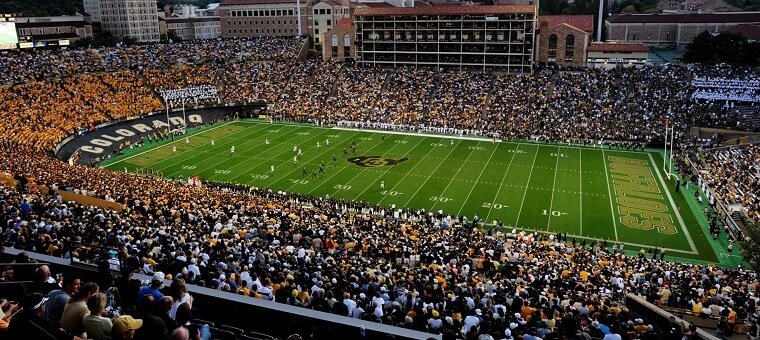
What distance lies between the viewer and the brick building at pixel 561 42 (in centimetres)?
6078

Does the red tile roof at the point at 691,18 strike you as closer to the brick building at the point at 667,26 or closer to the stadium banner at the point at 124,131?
the brick building at the point at 667,26

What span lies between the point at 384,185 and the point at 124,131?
84.2 ft

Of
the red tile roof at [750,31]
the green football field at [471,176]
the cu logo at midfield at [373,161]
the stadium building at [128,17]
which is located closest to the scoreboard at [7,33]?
the green football field at [471,176]

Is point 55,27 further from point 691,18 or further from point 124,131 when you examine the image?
point 691,18

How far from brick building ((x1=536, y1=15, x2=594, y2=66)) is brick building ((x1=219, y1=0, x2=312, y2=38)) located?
47292 mm

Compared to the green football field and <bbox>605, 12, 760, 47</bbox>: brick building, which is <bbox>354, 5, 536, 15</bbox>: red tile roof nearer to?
the green football field

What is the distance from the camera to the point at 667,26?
9512 centimetres

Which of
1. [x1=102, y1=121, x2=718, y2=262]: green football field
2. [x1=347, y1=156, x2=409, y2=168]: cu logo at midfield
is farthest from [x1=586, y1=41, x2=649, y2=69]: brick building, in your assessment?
[x1=347, y1=156, x2=409, y2=168]: cu logo at midfield

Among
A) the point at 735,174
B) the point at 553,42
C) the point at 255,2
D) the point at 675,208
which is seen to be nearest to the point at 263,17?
the point at 255,2

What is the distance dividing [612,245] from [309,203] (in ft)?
51.4

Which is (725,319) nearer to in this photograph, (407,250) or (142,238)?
(407,250)

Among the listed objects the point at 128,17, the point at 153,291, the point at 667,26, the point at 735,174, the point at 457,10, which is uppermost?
the point at 128,17

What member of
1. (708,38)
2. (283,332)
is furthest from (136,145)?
(708,38)

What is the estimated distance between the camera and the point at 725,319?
13.4 m
